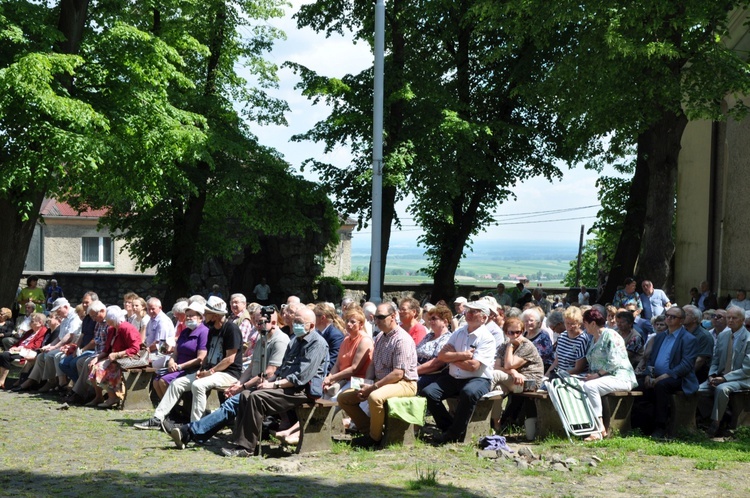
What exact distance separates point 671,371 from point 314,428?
4.12 metres

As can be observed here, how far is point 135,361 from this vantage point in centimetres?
1334

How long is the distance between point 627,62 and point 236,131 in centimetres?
1164

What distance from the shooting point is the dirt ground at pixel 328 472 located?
8.06 metres

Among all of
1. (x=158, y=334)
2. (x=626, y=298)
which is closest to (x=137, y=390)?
(x=158, y=334)

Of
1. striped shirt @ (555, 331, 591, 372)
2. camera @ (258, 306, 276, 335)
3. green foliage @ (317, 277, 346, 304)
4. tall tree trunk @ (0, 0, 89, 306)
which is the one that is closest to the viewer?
camera @ (258, 306, 276, 335)

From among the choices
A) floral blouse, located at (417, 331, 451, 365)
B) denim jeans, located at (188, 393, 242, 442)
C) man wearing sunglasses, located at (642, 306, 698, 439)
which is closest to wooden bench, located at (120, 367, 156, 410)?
denim jeans, located at (188, 393, 242, 442)

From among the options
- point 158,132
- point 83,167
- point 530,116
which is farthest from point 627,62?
point 530,116

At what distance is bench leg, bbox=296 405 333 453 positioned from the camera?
10.0 metres

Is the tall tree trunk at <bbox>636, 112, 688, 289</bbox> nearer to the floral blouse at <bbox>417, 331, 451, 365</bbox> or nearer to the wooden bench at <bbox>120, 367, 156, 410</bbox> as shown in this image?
the floral blouse at <bbox>417, 331, 451, 365</bbox>

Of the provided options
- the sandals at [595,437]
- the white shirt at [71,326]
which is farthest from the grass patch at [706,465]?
the white shirt at [71,326]

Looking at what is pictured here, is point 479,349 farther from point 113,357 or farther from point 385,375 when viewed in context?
point 113,357

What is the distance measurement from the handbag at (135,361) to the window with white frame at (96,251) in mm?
36528

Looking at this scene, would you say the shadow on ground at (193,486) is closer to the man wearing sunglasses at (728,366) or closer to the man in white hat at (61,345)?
the man wearing sunglasses at (728,366)

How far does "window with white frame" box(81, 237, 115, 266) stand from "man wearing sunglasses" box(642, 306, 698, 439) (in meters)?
41.1
